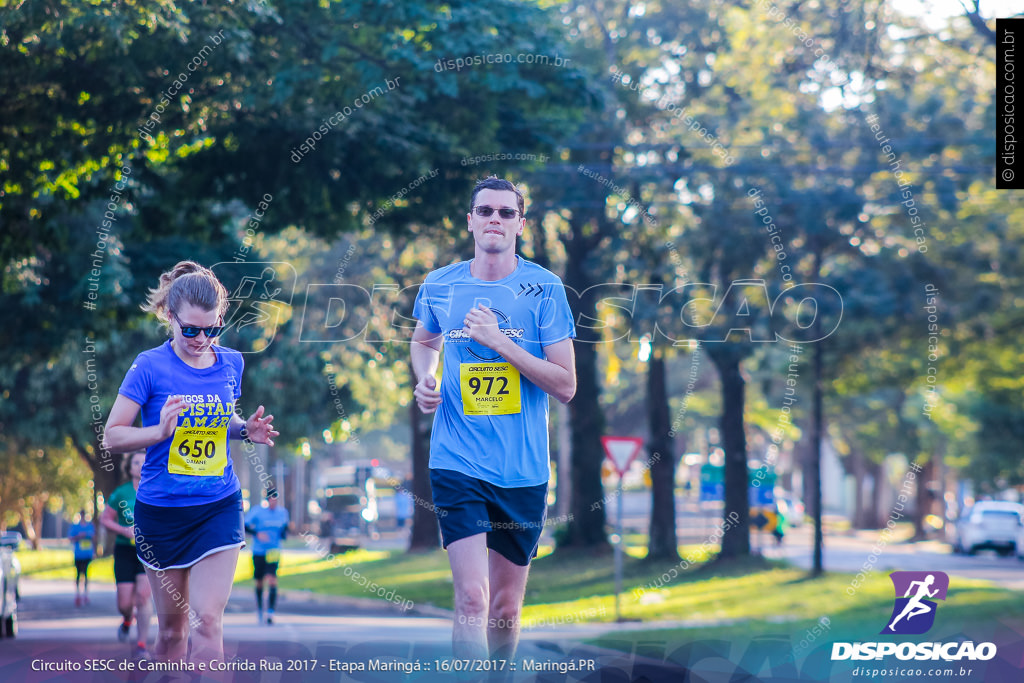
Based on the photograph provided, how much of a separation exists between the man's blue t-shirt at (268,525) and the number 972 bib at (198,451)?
35.8 feet

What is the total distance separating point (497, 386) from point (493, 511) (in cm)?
52

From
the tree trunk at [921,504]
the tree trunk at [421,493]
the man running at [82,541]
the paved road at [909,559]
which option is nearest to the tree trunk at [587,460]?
the paved road at [909,559]

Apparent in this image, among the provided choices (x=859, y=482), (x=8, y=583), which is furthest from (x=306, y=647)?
(x=859, y=482)

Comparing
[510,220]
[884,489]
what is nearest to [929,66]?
[510,220]

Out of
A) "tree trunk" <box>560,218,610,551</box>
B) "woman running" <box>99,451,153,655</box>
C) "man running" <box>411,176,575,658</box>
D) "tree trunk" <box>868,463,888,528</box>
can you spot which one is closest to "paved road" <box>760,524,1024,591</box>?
"tree trunk" <box>560,218,610,551</box>

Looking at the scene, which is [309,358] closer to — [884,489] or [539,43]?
[539,43]

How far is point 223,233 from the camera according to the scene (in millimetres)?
14438

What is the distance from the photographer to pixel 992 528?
128ft

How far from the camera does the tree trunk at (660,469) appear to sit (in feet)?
82.6

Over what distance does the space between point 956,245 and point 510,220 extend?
748 inches

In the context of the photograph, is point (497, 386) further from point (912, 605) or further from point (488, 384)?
point (912, 605)

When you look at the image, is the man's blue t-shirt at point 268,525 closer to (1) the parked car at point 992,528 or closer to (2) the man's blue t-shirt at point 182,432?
(2) the man's blue t-shirt at point 182,432

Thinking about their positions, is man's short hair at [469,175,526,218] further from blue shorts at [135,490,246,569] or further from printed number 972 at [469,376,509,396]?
blue shorts at [135,490,246,569]

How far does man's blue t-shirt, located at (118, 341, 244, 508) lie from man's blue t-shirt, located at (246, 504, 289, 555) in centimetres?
1090
